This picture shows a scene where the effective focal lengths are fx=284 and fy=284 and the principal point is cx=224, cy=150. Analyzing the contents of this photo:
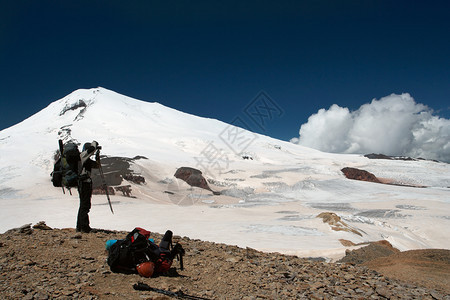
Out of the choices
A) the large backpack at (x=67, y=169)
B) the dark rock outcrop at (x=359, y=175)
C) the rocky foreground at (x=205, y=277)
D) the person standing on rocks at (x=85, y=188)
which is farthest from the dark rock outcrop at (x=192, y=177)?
the rocky foreground at (x=205, y=277)

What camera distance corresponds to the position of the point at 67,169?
6633 mm

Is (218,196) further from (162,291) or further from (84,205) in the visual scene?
→ (162,291)

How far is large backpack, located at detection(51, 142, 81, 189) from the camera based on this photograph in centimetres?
654

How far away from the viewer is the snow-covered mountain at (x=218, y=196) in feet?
51.3

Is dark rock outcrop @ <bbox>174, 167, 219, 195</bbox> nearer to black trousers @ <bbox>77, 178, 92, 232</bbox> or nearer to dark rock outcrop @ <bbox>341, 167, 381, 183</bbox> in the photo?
dark rock outcrop @ <bbox>341, 167, 381, 183</bbox>

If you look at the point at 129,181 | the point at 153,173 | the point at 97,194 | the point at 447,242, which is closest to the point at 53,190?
the point at 97,194

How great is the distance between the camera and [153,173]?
39.1 m

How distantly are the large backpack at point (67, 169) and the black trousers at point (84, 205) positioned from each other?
0.20 meters

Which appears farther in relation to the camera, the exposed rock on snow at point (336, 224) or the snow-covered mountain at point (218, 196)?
the snow-covered mountain at point (218, 196)

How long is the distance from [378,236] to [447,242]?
4.85 metres

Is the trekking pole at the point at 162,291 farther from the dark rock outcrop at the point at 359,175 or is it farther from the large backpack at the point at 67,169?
the dark rock outcrop at the point at 359,175

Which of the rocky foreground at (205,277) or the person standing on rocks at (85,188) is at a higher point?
the person standing on rocks at (85,188)

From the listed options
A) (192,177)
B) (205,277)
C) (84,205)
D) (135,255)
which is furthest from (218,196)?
(135,255)

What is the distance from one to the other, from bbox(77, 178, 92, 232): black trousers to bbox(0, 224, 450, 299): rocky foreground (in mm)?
852
